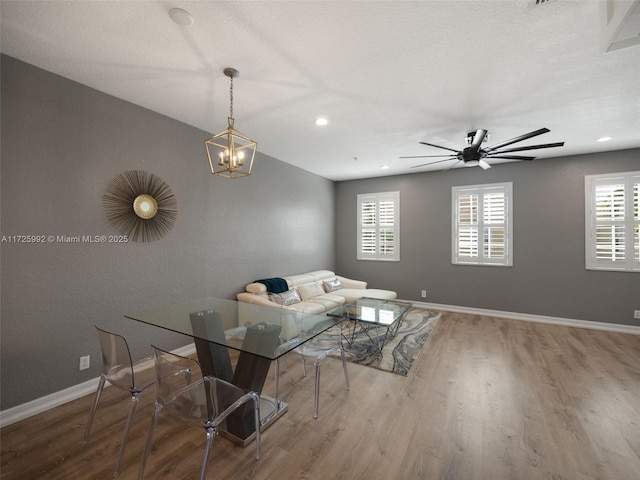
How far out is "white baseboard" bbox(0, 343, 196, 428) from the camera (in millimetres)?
2113

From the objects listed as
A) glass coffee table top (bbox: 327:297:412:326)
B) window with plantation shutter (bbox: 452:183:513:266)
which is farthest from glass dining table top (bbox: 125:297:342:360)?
window with plantation shutter (bbox: 452:183:513:266)

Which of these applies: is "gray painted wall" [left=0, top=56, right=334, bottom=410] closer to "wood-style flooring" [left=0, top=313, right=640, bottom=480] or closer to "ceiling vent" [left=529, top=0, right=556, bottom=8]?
"wood-style flooring" [left=0, top=313, right=640, bottom=480]

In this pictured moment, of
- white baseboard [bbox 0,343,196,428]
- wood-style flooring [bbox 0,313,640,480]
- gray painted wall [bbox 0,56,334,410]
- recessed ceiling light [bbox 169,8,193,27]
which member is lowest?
wood-style flooring [bbox 0,313,640,480]

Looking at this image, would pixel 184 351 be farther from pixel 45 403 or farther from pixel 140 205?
pixel 140 205

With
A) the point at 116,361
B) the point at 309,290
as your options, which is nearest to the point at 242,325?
the point at 116,361

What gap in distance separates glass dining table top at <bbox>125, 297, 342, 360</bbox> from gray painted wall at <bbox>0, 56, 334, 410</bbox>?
0.78 m

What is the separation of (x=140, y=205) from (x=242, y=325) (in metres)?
1.79

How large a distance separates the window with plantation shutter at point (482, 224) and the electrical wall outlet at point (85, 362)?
560cm

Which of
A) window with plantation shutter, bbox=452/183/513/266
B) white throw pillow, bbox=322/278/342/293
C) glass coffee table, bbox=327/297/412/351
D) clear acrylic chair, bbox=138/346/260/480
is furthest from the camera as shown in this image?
white throw pillow, bbox=322/278/342/293

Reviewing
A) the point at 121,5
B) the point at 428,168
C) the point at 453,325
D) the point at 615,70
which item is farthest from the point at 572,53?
the point at 453,325

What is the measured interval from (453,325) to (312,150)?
144 inches

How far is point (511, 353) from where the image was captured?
11.3 feet

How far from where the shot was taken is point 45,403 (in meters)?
2.30

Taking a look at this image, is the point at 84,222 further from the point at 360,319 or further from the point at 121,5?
the point at 360,319
